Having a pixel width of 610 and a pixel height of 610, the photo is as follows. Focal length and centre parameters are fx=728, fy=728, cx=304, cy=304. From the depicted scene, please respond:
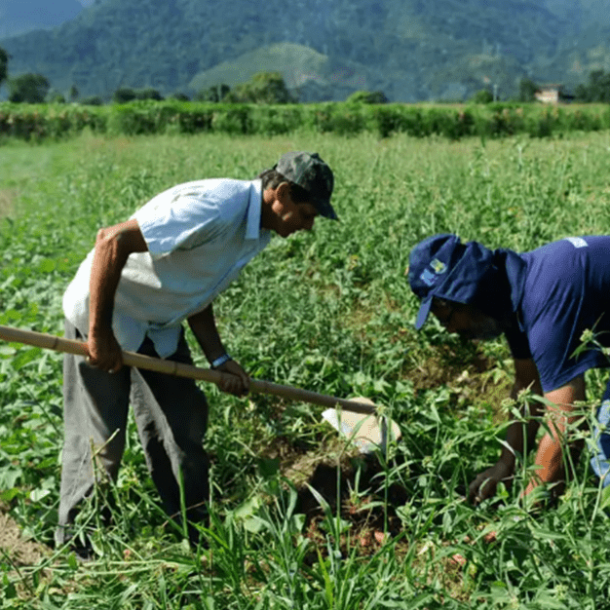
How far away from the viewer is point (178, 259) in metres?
2.48

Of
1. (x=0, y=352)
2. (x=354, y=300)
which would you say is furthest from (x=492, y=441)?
(x=0, y=352)

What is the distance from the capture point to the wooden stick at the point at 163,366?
2.42 metres

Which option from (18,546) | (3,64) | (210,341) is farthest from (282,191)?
(3,64)

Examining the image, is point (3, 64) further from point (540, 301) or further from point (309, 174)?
point (540, 301)

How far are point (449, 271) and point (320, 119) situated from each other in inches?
886

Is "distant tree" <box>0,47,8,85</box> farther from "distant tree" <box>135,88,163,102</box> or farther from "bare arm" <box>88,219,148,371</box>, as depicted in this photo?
"bare arm" <box>88,219,148,371</box>

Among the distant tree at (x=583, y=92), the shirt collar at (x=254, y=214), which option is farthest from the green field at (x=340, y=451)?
the distant tree at (x=583, y=92)

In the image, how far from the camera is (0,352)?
12.1 ft

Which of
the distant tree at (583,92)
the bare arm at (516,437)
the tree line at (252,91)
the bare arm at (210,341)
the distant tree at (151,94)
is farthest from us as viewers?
the distant tree at (583,92)

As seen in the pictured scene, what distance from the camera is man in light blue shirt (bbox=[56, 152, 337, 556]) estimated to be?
2350 mm

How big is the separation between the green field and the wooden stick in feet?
0.88

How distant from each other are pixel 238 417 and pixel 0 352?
1275mm

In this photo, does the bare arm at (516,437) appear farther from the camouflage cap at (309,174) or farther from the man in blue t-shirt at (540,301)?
the camouflage cap at (309,174)

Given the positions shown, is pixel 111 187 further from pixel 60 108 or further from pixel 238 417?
pixel 60 108
